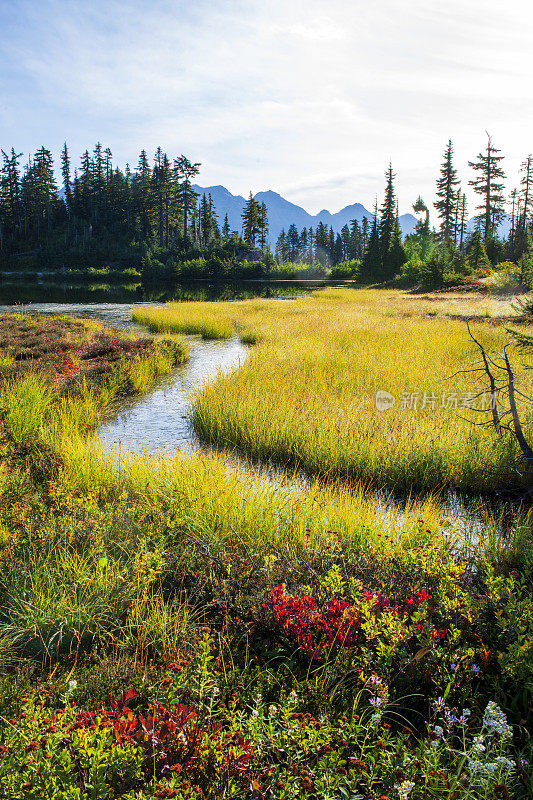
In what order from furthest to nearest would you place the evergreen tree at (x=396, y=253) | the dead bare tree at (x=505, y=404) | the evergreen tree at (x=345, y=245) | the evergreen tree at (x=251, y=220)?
the evergreen tree at (x=345, y=245) < the evergreen tree at (x=251, y=220) < the evergreen tree at (x=396, y=253) < the dead bare tree at (x=505, y=404)

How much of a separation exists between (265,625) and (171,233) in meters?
76.6

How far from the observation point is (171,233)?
238 feet

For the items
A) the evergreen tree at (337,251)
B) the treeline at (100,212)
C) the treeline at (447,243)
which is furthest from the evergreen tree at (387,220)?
the evergreen tree at (337,251)

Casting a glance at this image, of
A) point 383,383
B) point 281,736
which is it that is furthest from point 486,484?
point 281,736

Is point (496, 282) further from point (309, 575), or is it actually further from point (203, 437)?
point (309, 575)

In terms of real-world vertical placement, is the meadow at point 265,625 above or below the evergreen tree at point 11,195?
below

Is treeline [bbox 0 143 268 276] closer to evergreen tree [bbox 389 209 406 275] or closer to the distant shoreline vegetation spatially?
the distant shoreline vegetation

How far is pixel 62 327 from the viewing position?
1833cm

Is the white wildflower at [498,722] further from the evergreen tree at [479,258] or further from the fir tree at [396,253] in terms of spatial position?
the fir tree at [396,253]

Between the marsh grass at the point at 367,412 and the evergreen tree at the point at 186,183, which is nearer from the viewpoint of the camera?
the marsh grass at the point at 367,412

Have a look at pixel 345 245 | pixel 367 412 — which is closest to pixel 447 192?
pixel 345 245

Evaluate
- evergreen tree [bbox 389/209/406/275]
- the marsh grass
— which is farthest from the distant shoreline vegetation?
the marsh grass

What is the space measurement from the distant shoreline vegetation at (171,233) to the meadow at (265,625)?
40721 mm

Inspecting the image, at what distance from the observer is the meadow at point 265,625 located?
188 centimetres
